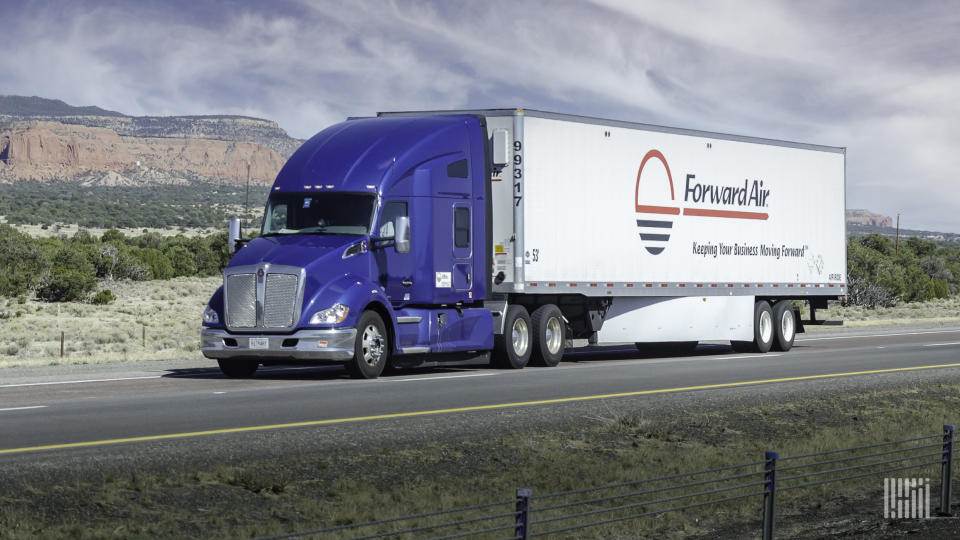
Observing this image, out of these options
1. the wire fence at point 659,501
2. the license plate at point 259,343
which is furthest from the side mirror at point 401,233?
the wire fence at point 659,501

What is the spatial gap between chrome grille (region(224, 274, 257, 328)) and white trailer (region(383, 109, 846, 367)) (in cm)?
495

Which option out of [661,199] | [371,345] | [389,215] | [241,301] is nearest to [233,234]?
[241,301]

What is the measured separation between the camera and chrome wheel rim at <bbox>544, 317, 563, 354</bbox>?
22892 millimetres

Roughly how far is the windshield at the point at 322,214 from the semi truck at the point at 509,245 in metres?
0.02

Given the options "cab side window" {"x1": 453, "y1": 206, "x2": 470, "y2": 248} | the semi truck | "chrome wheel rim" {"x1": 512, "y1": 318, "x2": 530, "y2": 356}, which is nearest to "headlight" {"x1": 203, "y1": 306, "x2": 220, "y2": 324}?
the semi truck

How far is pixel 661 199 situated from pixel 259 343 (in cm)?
985

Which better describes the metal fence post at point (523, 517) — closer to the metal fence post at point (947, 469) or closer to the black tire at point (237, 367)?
the metal fence post at point (947, 469)

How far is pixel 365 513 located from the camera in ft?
31.0

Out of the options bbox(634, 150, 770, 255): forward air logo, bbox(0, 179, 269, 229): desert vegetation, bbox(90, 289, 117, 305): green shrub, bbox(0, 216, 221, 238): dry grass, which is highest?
bbox(0, 179, 269, 229): desert vegetation

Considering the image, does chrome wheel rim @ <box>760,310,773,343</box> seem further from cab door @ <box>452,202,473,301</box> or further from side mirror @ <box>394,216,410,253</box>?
side mirror @ <box>394,216,410,253</box>

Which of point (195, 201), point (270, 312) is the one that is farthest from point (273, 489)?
point (195, 201)

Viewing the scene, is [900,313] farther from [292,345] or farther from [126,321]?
[292,345]

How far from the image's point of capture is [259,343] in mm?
18562

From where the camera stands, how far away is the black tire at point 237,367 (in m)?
20.0
